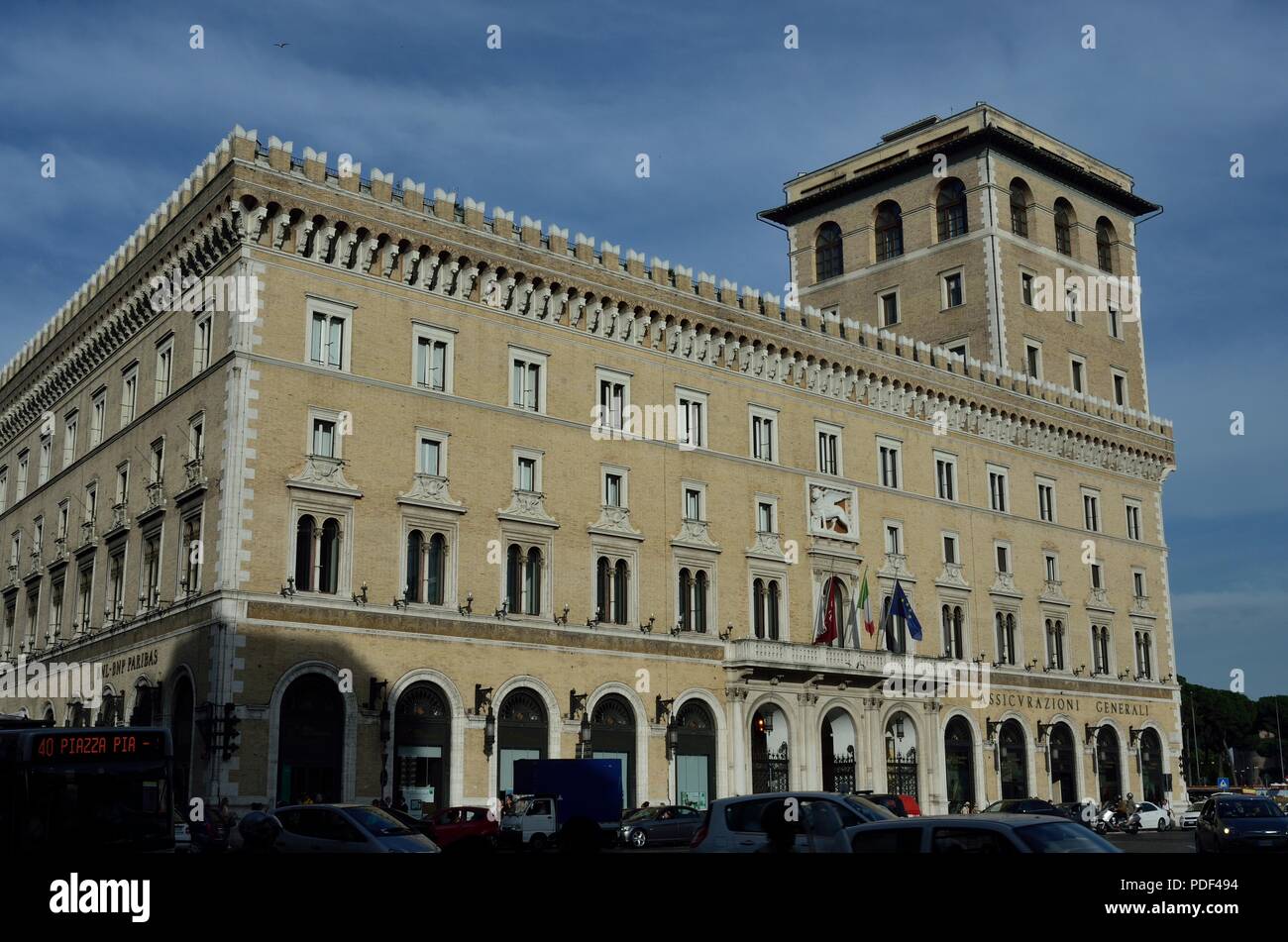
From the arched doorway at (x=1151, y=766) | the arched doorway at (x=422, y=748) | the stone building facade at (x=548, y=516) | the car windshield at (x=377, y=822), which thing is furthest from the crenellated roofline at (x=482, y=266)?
the car windshield at (x=377, y=822)

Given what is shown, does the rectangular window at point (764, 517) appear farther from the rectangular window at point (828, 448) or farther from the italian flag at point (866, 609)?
the italian flag at point (866, 609)

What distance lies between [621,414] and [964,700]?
63.6 ft

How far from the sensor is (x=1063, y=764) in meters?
59.7

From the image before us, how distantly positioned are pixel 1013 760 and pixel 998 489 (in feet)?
38.0

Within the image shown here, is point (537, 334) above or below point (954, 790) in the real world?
above

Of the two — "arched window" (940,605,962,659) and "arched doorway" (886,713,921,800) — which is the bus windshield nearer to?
"arched doorway" (886,713,921,800)

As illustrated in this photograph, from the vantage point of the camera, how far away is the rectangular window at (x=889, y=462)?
54.5 meters

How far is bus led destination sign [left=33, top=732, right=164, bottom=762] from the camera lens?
2288 centimetres

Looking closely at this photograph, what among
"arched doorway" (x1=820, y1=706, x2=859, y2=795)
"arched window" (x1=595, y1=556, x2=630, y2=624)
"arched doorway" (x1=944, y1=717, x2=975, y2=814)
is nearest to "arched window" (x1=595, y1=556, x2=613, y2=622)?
"arched window" (x1=595, y1=556, x2=630, y2=624)

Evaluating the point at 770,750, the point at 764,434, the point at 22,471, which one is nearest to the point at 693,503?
the point at 764,434
